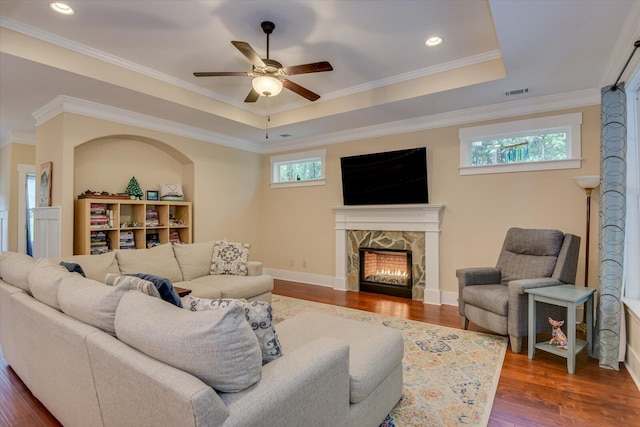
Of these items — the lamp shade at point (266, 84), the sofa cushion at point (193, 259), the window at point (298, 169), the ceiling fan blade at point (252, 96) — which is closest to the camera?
the lamp shade at point (266, 84)

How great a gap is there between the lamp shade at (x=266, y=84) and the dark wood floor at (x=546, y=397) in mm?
2813

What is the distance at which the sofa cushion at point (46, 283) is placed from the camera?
1880 mm

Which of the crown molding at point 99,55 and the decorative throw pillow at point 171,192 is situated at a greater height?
the crown molding at point 99,55

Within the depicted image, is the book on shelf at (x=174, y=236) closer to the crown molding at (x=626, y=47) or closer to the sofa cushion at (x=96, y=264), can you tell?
the sofa cushion at (x=96, y=264)

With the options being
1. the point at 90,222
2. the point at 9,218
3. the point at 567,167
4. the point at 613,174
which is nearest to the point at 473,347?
the point at 613,174

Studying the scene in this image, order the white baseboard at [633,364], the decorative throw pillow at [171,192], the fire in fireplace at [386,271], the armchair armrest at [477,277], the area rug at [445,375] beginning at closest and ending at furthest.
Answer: the area rug at [445,375]
the white baseboard at [633,364]
the armchair armrest at [477,277]
the fire in fireplace at [386,271]
the decorative throw pillow at [171,192]

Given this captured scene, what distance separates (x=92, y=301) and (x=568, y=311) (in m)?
3.32

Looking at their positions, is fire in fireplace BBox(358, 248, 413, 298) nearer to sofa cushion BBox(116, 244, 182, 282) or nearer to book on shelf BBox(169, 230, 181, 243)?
sofa cushion BBox(116, 244, 182, 282)

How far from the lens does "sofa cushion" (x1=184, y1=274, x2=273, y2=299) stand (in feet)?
11.0

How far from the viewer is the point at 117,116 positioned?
4195 millimetres

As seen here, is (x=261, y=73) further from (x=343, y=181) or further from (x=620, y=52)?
(x=620, y=52)

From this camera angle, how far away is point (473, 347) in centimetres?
296

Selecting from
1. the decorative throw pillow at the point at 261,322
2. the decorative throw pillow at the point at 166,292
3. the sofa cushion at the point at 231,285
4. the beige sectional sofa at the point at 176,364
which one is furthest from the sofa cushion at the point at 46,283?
the sofa cushion at the point at 231,285

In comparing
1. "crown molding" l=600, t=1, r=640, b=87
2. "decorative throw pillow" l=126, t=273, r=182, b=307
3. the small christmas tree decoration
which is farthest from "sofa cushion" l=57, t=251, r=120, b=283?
"crown molding" l=600, t=1, r=640, b=87
